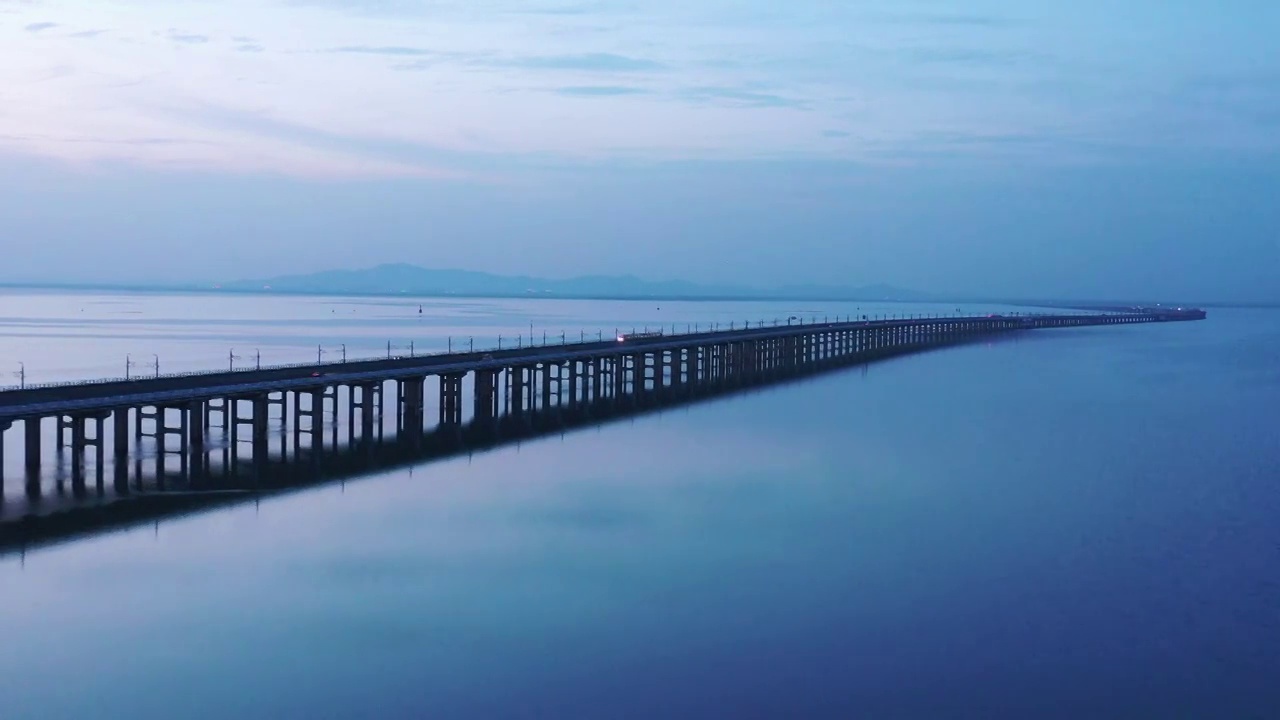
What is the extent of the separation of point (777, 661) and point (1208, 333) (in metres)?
133

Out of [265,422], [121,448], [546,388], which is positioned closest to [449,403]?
[546,388]

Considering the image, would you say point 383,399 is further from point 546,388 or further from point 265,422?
point 265,422

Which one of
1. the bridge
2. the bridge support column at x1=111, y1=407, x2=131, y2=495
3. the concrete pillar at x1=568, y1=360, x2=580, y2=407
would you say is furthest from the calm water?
the concrete pillar at x1=568, y1=360, x2=580, y2=407

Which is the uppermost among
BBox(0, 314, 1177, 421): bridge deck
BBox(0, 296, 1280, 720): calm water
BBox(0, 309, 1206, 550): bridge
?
BBox(0, 314, 1177, 421): bridge deck

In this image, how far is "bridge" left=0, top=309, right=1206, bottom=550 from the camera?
83.7 feet

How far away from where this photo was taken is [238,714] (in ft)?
50.8

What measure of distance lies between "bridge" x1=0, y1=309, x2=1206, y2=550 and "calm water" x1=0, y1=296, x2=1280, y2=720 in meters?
1.85

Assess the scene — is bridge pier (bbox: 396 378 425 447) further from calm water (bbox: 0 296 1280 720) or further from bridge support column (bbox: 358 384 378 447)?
calm water (bbox: 0 296 1280 720)

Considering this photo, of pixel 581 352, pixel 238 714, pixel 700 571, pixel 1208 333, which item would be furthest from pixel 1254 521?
pixel 1208 333

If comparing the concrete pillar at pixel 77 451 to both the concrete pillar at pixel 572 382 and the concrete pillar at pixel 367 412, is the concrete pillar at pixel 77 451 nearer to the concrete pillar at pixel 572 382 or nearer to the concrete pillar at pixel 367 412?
the concrete pillar at pixel 367 412

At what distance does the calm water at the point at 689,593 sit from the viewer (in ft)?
53.7

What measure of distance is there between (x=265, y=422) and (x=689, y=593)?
48.0 ft

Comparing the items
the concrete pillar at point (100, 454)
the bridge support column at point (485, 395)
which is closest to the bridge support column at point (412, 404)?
the bridge support column at point (485, 395)

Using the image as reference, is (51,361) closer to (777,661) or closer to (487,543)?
(487,543)
